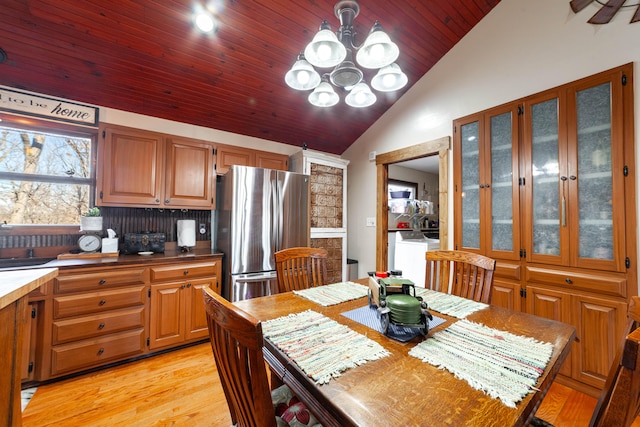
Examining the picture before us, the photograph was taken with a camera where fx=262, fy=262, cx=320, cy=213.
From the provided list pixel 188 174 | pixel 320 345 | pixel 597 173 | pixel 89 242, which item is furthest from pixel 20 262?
pixel 597 173

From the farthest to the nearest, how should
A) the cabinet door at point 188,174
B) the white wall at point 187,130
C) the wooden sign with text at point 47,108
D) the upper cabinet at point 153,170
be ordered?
the cabinet door at point 188,174, the white wall at point 187,130, the upper cabinet at point 153,170, the wooden sign with text at point 47,108

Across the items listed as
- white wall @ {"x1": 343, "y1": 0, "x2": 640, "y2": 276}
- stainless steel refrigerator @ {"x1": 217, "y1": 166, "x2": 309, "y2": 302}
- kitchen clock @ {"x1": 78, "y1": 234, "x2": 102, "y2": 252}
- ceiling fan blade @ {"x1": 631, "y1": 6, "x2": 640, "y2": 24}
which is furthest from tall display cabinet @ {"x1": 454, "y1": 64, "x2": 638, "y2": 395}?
kitchen clock @ {"x1": 78, "y1": 234, "x2": 102, "y2": 252}

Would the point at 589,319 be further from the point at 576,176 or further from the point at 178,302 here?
the point at 178,302

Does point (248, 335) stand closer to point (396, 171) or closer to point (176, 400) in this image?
point (176, 400)

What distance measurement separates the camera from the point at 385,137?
3.47m

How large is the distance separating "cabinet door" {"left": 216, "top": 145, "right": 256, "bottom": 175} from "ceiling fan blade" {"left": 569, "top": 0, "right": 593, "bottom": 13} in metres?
3.12

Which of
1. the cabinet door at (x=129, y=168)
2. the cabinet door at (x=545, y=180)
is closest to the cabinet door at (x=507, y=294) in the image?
the cabinet door at (x=545, y=180)

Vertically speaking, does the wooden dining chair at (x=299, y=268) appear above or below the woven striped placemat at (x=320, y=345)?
above

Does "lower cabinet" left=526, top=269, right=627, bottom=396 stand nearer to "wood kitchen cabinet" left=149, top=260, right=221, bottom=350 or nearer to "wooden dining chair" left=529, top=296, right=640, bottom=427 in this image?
"wooden dining chair" left=529, top=296, right=640, bottom=427

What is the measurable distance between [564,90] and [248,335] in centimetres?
280

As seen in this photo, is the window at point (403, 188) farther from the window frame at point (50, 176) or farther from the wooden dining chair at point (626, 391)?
the wooden dining chair at point (626, 391)

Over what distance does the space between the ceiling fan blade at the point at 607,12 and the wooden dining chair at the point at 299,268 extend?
8.67ft

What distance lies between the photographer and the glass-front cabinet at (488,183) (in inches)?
90.7

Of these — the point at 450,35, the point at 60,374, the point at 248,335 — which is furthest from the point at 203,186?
the point at 450,35
